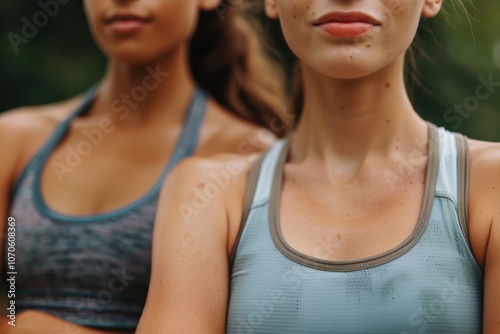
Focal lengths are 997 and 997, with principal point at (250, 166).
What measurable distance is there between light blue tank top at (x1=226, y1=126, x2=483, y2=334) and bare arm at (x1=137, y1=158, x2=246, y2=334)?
2.0 inches

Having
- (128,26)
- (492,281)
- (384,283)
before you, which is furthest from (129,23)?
(492,281)

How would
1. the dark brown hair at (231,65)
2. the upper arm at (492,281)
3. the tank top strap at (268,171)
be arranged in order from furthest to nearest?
the dark brown hair at (231,65) → the tank top strap at (268,171) → the upper arm at (492,281)

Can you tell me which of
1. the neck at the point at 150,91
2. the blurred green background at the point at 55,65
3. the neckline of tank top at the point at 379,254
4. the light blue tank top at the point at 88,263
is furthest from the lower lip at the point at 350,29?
the blurred green background at the point at 55,65

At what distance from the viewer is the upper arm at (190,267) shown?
2.19 m

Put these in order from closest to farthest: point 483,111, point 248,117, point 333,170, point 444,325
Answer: point 444,325
point 333,170
point 248,117
point 483,111

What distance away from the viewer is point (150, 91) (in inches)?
128

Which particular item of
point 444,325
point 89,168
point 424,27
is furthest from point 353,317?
point 89,168

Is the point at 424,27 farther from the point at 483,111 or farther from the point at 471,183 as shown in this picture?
the point at 483,111

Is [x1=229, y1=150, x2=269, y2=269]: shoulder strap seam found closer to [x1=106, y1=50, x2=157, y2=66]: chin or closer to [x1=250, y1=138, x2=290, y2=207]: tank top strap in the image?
[x1=250, y1=138, x2=290, y2=207]: tank top strap

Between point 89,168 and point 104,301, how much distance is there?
1.63ft

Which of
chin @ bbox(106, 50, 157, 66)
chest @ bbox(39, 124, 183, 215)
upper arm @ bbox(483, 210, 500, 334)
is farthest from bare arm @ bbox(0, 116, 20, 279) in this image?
upper arm @ bbox(483, 210, 500, 334)

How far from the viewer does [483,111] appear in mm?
5762

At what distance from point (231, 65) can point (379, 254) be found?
168 centimetres

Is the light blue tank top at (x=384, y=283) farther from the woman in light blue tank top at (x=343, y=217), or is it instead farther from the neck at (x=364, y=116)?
the neck at (x=364, y=116)
